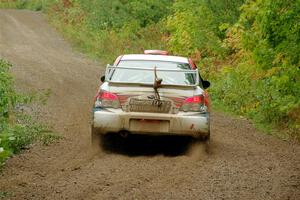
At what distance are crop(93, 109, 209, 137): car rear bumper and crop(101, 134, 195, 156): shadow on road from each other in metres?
0.32

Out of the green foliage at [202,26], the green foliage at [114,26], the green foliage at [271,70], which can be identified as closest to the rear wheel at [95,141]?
the green foliage at [271,70]

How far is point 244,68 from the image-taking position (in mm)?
18266

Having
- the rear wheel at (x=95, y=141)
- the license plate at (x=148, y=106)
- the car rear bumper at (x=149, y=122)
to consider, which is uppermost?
Result: the license plate at (x=148, y=106)

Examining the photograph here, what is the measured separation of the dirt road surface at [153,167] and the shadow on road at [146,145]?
0.06ft

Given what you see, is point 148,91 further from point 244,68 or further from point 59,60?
point 59,60

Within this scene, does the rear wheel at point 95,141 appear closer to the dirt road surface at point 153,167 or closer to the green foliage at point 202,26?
the dirt road surface at point 153,167

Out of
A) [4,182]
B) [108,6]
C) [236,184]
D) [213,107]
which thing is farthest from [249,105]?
[108,6]

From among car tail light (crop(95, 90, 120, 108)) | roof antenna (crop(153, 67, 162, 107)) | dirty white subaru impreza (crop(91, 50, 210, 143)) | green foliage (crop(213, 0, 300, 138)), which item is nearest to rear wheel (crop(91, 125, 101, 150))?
dirty white subaru impreza (crop(91, 50, 210, 143))

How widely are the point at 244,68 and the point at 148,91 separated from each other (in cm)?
833

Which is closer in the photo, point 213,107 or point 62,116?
point 62,116

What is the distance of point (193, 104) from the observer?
10492 mm

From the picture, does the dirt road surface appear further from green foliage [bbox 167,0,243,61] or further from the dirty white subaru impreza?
green foliage [bbox 167,0,243,61]

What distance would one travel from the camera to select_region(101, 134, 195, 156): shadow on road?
36.1 ft

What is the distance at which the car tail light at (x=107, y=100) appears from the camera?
34.3 feet
